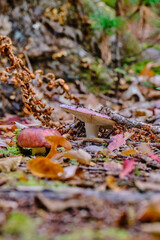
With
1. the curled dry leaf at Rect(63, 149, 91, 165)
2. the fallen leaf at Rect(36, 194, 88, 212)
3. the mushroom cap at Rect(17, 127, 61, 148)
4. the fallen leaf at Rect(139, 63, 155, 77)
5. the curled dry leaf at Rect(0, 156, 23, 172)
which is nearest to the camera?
the fallen leaf at Rect(36, 194, 88, 212)

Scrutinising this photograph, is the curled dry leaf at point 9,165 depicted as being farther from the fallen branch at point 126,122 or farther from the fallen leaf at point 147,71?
the fallen leaf at point 147,71

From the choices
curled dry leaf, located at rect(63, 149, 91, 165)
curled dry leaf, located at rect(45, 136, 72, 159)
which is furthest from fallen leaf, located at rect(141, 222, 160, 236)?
curled dry leaf, located at rect(45, 136, 72, 159)

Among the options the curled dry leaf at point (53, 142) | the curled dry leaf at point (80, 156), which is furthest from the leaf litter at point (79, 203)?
the curled dry leaf at point (53, 142)

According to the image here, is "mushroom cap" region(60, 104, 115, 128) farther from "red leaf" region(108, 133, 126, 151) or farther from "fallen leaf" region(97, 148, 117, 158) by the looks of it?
"fallen leaf" region(97, 148, 117, 158)

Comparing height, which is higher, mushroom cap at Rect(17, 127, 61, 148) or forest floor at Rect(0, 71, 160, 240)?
mushroom cap at Rect(17, 127, 61, 148)

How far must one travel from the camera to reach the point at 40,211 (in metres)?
0.71

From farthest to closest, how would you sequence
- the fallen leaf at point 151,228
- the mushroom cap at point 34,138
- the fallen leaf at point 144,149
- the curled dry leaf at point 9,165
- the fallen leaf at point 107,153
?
the fallen leaf at point 144,149 → the fallen leaf at point 107,153 → the mushroom cap at point 34,138 → the curled dry leaf at point 9,165 → the fallen leaf at point 151,228

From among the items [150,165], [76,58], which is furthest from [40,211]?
[76,58]

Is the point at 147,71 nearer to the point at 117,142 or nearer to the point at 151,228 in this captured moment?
the point at 117,142

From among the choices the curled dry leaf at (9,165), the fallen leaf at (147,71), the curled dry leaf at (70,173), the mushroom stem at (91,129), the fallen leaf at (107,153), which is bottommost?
the curled dry leaf at (9,165)

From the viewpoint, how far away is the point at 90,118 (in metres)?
1.77

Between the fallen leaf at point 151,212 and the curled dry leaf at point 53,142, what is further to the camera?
the curled dry leaf at point 53,142

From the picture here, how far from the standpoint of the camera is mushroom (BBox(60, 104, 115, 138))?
1.63 m

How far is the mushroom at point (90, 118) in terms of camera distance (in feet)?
5.35
